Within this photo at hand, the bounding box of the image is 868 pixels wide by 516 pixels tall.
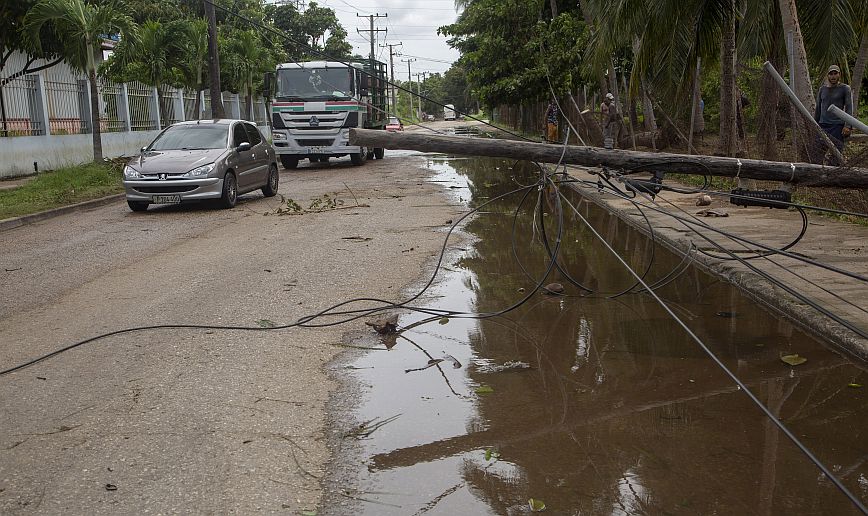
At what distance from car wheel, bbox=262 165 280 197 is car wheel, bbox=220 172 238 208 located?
1.97 m

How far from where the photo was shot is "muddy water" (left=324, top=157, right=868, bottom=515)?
13.1 ft

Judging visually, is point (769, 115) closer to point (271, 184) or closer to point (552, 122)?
point (271, 184)

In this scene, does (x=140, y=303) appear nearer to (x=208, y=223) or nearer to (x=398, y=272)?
(x=398, y=272)

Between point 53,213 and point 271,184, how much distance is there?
4469mm

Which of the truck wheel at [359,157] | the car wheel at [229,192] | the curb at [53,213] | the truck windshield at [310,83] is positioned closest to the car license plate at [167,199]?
the car wheel at [229,192]

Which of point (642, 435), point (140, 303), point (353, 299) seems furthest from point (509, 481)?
point (140, 303)

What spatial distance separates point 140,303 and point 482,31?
2766 centimetres

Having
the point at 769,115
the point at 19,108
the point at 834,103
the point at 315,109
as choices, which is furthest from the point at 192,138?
the point at 769,115

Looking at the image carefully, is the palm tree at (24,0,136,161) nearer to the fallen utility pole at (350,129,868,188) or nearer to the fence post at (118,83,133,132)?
the fence post at (118,83,133,132)

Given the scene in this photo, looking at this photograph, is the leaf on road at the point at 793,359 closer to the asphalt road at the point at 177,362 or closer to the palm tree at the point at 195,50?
the asphalt road at the point at 177,362

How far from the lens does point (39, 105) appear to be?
23641 mm

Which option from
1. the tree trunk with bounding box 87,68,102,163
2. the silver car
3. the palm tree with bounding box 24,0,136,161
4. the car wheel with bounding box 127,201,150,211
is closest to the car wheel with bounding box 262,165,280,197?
the silver car

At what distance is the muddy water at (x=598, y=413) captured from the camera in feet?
13.1

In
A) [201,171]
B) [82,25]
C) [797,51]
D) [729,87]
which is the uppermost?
[82,25]
